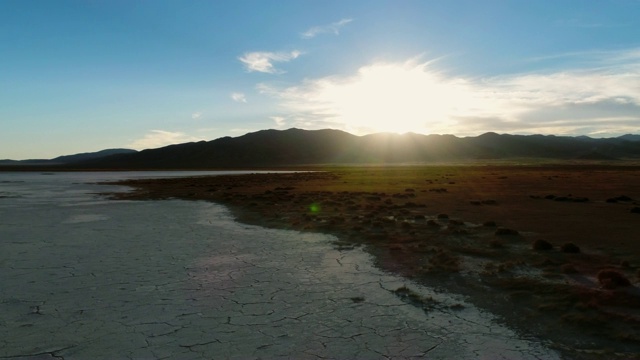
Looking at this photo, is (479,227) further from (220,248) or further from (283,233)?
(220,248)

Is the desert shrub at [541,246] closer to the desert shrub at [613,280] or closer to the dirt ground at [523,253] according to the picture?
the dirt ground at [523,253]

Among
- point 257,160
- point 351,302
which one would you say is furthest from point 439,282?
point 257,160

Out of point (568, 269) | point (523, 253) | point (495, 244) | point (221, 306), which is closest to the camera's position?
point (221, 306)

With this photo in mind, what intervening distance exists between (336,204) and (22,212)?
18060mm

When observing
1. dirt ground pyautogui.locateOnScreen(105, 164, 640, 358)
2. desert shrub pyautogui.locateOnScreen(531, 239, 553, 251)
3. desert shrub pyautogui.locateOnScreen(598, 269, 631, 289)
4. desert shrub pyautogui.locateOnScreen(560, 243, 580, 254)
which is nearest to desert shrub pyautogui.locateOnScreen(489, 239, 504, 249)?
dirt ground pyautogui.locateOnScreen(105, 164, 640, 358)

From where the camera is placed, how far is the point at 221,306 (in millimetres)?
8750

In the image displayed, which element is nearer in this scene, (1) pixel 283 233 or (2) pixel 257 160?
(1) pixel 283 233

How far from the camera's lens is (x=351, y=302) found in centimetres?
899

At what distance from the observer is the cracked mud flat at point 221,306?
265 inches

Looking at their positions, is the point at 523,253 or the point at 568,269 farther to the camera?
the point at 523,253

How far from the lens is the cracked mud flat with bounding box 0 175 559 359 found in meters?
6.74

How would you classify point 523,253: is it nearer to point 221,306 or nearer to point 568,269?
point 568,269

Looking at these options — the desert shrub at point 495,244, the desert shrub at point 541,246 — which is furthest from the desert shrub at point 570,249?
the desert shrub at point 495,244

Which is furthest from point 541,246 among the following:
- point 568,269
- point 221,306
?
point 221,306
